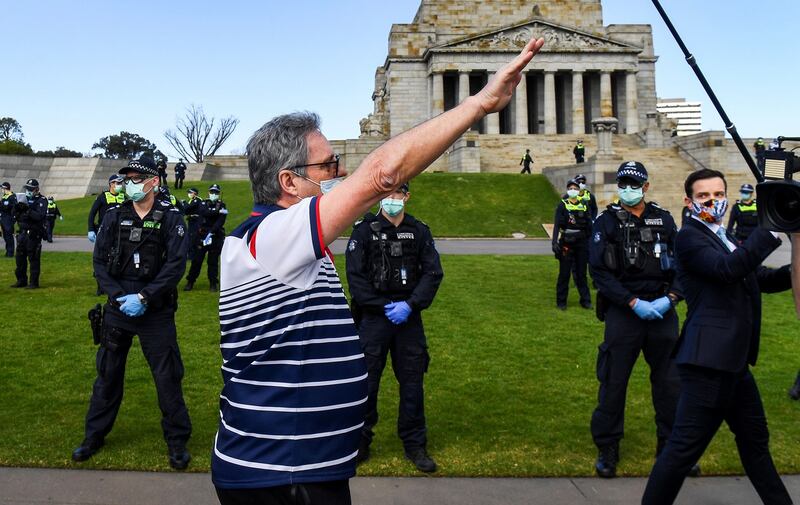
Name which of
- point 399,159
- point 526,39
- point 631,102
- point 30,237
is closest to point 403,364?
point 399,159

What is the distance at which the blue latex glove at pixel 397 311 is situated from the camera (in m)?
5.66

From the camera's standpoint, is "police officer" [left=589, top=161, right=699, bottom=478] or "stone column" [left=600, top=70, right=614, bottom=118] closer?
"police officer" [left=589, top=161, right=699, bottom=478]

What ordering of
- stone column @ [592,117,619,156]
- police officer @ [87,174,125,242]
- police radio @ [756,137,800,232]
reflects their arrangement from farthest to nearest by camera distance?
stone column @ [592,117,619,156], police officer @ [87,174,125,242], police radio @ [756,137,800,232]

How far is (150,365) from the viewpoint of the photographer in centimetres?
559

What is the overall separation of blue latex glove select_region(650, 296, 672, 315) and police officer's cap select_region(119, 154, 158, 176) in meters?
4.04

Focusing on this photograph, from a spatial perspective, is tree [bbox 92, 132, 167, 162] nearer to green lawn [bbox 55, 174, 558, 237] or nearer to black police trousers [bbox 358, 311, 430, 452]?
green lawn [bbox 55, 174, 558, 237]

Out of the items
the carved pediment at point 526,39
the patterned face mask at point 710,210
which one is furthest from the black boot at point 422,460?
the carved pediment at point 526,39

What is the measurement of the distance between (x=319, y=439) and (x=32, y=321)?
10.1 metres

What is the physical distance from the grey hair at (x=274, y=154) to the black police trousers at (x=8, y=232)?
60.2 ft

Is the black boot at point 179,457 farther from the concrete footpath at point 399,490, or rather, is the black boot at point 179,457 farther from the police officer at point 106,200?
the police officer at point 106,200

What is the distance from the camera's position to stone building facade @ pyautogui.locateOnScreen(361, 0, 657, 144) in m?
52.7

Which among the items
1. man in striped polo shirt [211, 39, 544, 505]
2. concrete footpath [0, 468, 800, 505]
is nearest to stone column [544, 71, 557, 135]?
concrete footpath [0, 468, 800, 505]

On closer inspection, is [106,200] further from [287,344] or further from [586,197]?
[287,344]

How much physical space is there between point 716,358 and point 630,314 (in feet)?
4.95
